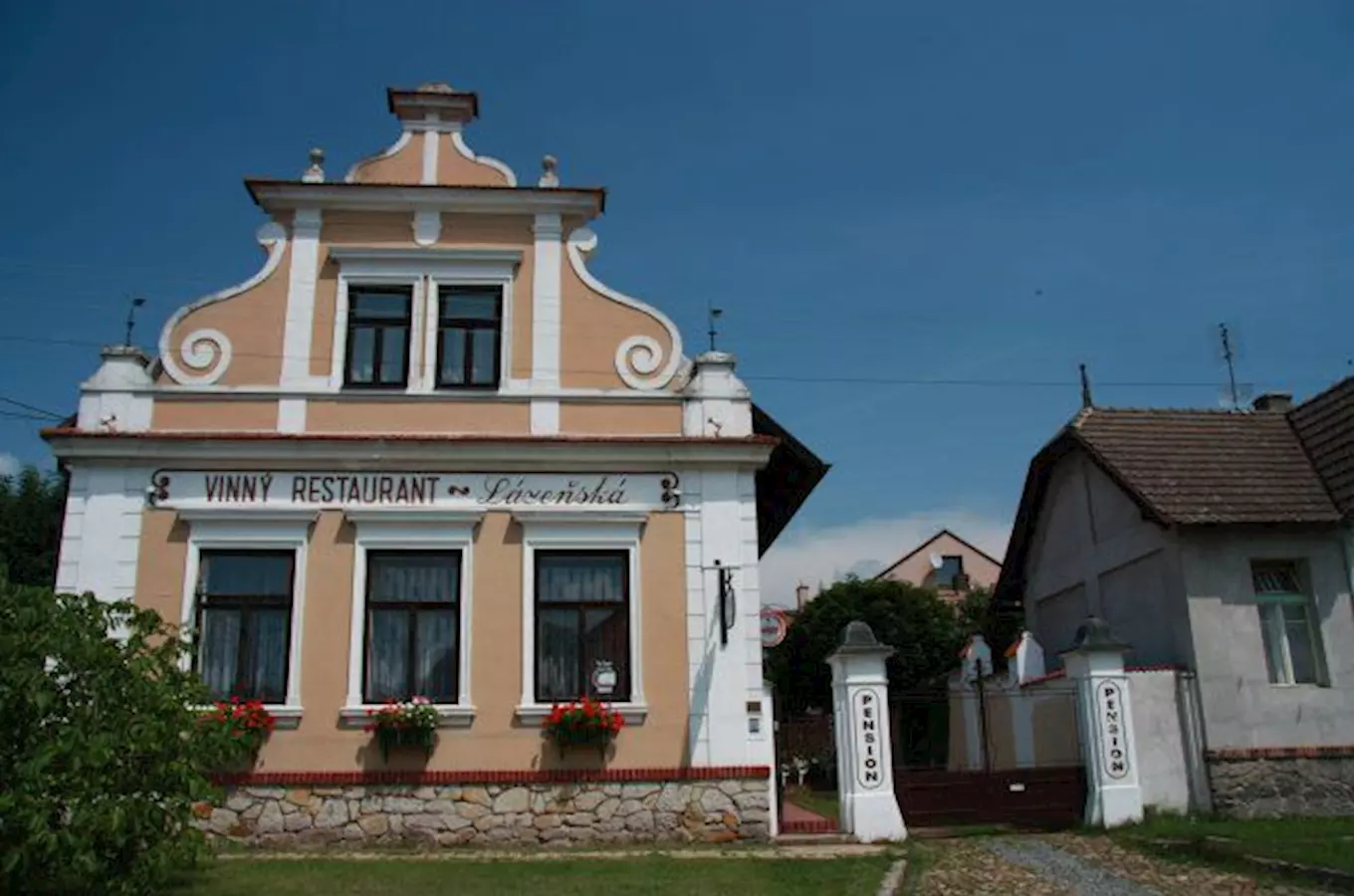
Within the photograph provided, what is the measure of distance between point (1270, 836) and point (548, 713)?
27.6 feet

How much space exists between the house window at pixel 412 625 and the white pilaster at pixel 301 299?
8.03 ft

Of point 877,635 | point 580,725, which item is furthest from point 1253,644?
point 877,635

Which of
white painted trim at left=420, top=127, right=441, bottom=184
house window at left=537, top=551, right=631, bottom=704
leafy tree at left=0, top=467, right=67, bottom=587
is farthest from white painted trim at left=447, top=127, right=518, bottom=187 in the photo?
leafy tree at left=0, top=467, right=67, bottom=587

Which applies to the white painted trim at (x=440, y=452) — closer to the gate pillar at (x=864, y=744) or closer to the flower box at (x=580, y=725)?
the gate pillar at (x=864, y=744)

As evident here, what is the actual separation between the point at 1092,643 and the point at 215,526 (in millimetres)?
Result: 11052

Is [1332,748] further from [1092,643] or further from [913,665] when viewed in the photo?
[913,665]

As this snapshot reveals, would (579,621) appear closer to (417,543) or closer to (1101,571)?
(417,543)

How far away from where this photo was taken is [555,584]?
14.4 metres

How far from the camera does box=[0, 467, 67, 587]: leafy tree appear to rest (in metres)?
25.9

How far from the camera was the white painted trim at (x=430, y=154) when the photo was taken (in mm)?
15861

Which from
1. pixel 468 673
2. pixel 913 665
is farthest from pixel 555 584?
pixel 913 665

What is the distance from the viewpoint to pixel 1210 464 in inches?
718

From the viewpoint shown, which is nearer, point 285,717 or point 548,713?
point 285,717

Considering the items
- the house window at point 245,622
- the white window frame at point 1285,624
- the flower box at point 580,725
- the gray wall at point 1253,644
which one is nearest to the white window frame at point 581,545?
the flower box at point 580,725
